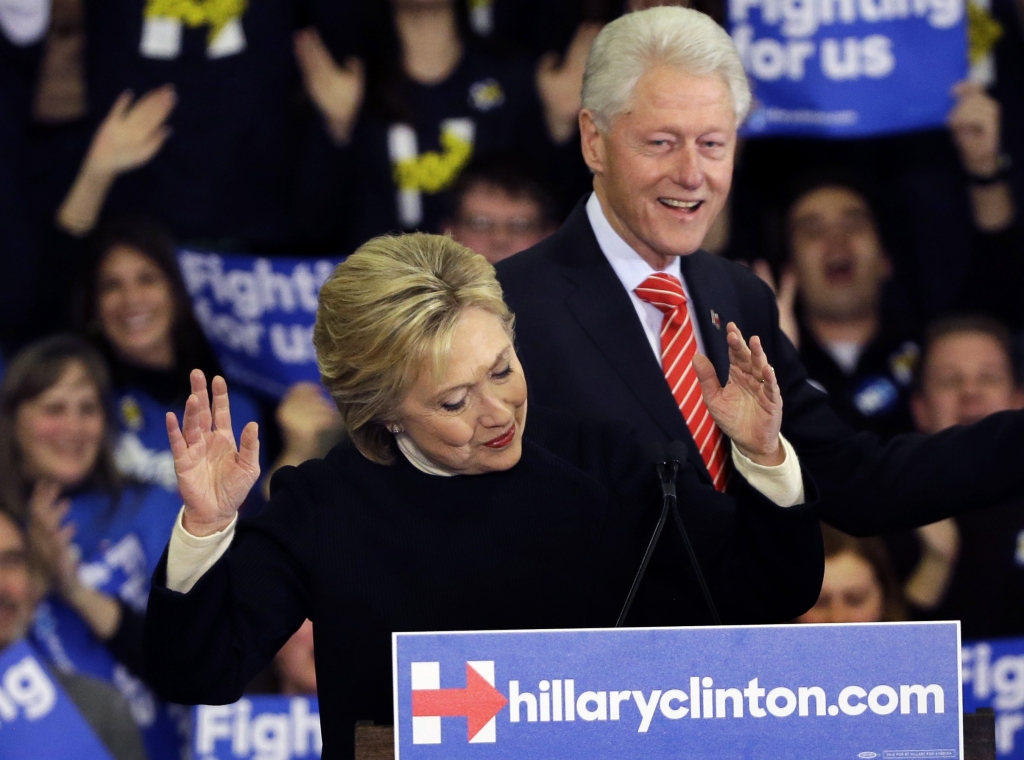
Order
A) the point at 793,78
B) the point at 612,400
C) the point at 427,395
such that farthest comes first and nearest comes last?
the point at 793,78, the point at 612,400, the point at 427,395

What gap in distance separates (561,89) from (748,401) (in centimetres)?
207

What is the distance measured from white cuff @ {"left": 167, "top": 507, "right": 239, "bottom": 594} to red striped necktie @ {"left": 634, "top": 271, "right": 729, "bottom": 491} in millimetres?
774

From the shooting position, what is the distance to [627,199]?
214 cm

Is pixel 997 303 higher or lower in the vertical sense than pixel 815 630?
higher

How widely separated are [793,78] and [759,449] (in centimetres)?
212

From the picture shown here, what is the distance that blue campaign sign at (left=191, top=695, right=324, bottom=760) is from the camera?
12.2 feet

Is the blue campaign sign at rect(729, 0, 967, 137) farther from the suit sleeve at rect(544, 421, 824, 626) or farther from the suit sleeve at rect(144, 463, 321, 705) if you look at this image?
the suit sleeve at rect(144, 463, 321, 705)

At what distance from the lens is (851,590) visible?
376 centimetres

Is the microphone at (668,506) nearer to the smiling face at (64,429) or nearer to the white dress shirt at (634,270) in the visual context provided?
the white dress shirt at (634,270)

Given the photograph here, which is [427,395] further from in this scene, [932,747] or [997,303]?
[997,303]

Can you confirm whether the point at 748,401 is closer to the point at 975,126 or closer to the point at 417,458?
the point at 417,458

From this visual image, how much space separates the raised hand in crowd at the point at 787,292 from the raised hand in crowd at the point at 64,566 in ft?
6.31

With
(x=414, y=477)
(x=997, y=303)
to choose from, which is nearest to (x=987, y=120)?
(x=997, y=303)

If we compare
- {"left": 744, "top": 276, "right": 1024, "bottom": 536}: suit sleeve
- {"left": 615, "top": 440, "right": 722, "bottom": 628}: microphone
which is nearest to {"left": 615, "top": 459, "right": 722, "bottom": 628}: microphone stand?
{"left": 615, "top": 440, "right": 722, "bottom": 628}: microphone
